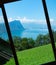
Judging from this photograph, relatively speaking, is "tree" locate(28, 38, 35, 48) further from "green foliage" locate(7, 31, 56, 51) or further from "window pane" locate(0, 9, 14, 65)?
"window pane" locate(0, 9, 14, 65)

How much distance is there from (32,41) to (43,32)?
241mm

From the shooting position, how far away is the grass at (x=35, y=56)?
170 inches

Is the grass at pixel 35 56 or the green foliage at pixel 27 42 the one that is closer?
the green foliage at pixel 27 42

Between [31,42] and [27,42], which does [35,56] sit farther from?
[27,42]

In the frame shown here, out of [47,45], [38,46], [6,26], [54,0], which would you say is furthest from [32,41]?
[54,0]

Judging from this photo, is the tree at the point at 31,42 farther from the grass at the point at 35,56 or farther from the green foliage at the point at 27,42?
the grass at the point at 35,56

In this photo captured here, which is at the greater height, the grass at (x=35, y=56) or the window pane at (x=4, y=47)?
the window pane at (x=4, y=47)

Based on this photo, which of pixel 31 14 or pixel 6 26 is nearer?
pixel 6 26

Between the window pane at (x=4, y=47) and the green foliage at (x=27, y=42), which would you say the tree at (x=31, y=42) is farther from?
the window pane at (x=4, y=47)

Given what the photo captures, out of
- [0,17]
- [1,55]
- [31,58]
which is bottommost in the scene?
[31,58]

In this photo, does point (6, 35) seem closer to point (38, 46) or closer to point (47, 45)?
point (38, 46)

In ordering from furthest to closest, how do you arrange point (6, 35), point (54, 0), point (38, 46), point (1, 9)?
point (54, 0) → point (38, 46) → point (6, 35) → point (1, 9)

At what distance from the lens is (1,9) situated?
11.5ft

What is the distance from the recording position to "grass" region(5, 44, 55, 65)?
4.33m
